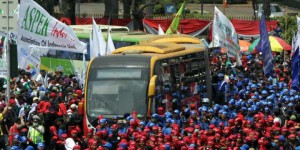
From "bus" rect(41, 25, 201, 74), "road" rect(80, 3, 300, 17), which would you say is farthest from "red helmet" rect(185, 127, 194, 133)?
"road" rect(80, 3, 300, 17)

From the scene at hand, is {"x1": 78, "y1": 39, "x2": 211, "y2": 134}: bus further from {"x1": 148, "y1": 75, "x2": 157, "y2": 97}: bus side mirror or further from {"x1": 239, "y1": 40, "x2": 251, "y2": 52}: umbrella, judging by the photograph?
{"x1": 239, "y1": 40, "x2": 251, "y2": 52}: umbrella

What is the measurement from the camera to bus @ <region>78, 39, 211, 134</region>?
1948 cm

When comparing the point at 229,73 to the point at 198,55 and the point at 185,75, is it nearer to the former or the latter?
the point at 198,55

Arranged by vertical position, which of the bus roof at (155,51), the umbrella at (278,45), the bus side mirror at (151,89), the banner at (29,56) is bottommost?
the umbrella at (278,45)

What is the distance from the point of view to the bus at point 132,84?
1948 cm

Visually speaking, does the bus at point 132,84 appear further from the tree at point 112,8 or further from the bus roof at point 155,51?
the tree at point 112,8

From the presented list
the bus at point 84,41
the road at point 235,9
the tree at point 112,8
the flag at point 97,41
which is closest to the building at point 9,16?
the flag at point 97,41

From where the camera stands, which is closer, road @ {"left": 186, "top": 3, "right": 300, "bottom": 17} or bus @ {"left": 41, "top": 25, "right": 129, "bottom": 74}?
bus @ {"left": 41, "top": 25, "right": 129, "bottom": 74}

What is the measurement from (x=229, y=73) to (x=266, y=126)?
855 centimetres

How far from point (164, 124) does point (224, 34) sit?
24.7ft

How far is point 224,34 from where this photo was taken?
25359mm

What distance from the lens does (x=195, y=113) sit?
19.0 metres

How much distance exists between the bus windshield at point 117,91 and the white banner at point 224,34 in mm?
5810

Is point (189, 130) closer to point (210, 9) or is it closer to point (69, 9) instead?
point (69, 9)
